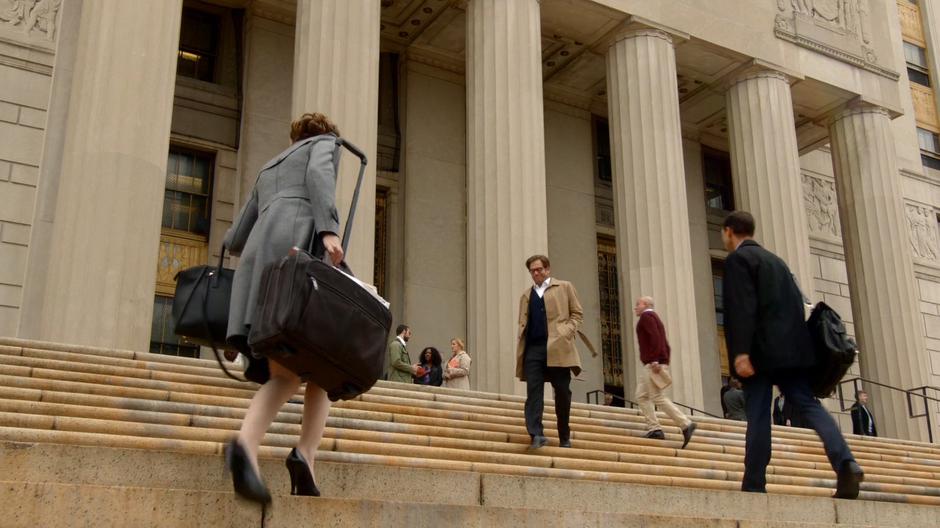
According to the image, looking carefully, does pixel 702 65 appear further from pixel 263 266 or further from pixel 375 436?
pixel 263 266

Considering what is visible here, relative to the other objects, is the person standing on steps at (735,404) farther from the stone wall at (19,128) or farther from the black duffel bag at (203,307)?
the black duffel bag at (203,307)

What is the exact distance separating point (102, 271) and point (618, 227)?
32.4 feet

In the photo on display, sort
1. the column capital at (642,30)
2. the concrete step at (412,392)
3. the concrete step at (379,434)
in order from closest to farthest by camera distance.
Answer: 1. the concrete step at (379,434)
2. the concrete step at (412,392)
3. the column capital at (642,30)

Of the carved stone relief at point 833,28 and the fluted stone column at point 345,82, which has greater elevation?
the carved stone relief at point 833,28

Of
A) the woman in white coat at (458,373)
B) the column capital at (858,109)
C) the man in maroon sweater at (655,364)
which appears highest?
the column capital at (858,109)

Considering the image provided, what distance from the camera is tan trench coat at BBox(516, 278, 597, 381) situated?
27.9ft

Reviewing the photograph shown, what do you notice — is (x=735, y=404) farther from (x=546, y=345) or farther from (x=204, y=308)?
(x=204, y=308)

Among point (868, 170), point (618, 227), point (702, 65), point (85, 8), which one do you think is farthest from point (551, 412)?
point (868, 170)

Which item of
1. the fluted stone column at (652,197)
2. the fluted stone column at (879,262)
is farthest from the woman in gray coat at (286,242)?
the fluted stone column at (879,262)

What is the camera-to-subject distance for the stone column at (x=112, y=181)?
12039mm

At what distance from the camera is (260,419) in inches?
162

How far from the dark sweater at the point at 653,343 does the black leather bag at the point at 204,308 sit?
654cm

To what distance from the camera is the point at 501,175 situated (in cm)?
1595

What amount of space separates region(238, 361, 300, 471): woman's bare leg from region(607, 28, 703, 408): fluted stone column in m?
13.3
